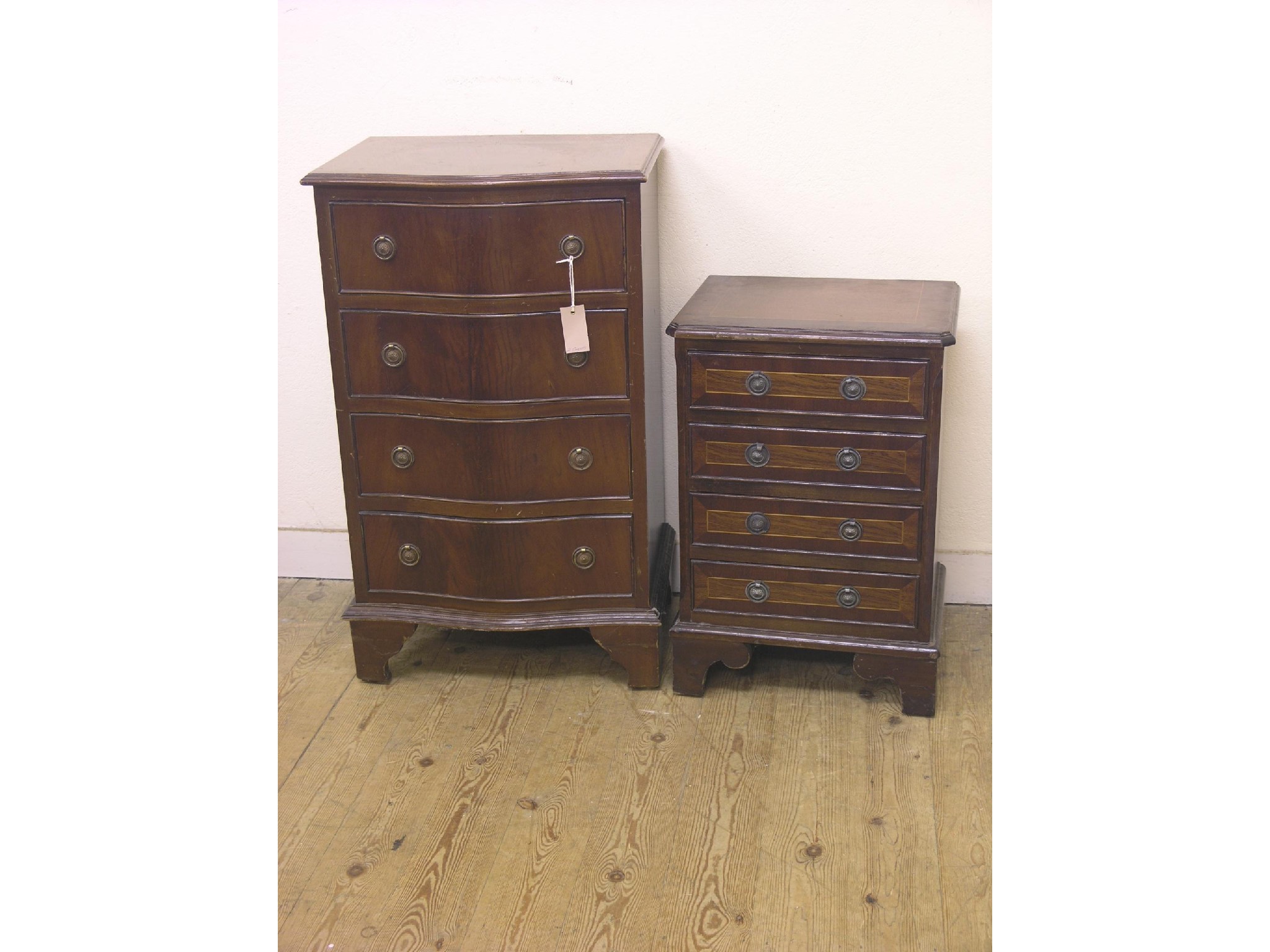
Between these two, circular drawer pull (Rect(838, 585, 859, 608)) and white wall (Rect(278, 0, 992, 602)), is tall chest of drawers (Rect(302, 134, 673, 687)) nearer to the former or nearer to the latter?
white wall (Rect(278, 0, 992, 602))

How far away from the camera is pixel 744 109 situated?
8.92ft

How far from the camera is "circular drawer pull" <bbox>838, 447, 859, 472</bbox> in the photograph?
2.45m

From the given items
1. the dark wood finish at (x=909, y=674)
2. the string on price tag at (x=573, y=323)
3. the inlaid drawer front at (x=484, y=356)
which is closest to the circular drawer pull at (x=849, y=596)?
the dark wood finish at (x=909, y=674)

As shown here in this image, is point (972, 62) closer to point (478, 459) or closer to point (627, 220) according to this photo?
point (627, 220)

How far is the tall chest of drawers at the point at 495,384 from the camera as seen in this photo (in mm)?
2383

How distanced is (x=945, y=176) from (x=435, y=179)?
113 centimetres

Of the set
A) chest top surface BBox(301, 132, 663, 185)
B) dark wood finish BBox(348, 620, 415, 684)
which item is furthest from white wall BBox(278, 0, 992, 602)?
dark wood finish BBox(348, 620, 415, 684)

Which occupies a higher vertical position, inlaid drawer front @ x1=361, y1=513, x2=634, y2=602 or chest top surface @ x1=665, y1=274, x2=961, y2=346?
chest top surface @ x1=665, y1=274, x2=961, y2=346

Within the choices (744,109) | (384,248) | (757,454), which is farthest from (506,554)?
(744,109)

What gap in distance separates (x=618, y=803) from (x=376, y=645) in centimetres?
74

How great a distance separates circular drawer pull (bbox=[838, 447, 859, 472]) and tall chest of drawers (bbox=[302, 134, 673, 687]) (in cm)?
41

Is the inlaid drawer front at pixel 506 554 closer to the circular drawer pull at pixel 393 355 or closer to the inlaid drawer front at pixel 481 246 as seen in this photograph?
the circular drawer pull at pixel 393 355

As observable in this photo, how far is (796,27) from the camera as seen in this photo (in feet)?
8.64

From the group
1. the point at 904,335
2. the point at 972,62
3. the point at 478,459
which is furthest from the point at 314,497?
the point at 972,62
